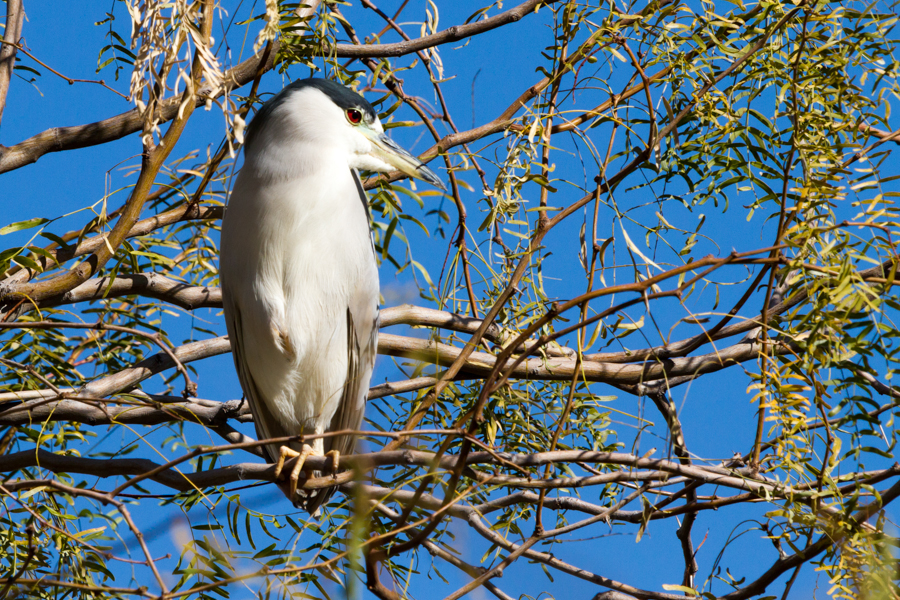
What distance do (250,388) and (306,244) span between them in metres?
0.49

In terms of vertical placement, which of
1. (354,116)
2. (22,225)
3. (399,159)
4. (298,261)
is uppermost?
(354,116)

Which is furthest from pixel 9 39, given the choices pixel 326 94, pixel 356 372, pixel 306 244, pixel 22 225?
pixel 356 372

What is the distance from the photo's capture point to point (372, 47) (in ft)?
7.41

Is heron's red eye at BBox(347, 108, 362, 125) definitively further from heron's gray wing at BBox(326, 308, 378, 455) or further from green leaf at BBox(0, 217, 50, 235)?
green leaf at BBox(0, 217, 50, 235)

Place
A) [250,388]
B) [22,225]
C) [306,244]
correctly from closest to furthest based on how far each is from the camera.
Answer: [22,225]
[306,244]
[250,388]

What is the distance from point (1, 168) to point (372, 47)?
107 cm

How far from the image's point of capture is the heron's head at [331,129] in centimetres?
216

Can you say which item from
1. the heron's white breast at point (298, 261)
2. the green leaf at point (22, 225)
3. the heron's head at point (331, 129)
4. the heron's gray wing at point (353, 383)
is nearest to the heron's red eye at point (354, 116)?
the heron's head at point (331, 129)

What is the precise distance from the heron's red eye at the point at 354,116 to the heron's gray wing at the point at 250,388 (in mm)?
604

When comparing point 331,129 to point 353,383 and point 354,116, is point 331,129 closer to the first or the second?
point 354,116

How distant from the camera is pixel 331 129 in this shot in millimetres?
2180

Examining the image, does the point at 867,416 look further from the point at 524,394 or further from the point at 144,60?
the point at 144,60

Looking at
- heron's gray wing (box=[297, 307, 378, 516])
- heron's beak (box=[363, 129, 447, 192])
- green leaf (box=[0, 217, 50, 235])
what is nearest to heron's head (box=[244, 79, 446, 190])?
Result: heron's beak (box=[363, 129, 447, 192])

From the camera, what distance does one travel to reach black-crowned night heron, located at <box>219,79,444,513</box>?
2.13m
